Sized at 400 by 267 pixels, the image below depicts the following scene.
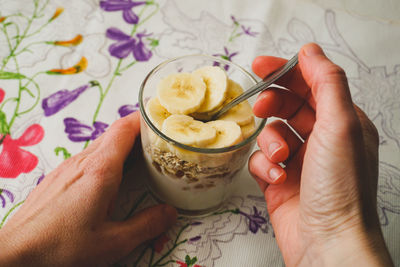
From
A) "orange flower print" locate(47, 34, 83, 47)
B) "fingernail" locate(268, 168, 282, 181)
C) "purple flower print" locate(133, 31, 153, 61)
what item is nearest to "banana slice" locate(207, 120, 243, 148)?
"fingernail" locate(268, 168, 282, 181)

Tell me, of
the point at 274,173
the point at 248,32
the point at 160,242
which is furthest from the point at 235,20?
the point at 160,242

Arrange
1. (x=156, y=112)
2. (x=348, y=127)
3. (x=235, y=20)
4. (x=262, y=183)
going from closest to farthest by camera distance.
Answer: (x=348, y=127)
(x=156, y=112)
(x=262, y=183)
(x=235, y=20)

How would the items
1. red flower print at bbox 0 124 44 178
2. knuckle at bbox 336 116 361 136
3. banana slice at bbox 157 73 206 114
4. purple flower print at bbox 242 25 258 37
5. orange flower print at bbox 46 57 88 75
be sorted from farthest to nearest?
purple flower print at bbox 242 25 258 37 → orange flower print at bbox 46 57 88 75 → red flower print at bbox 0 124 44 178 → banana slice at bbox 157 73 206 114 → knuckle at bbox 336 116 361 136

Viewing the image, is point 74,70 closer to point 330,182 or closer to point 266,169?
point 266,169

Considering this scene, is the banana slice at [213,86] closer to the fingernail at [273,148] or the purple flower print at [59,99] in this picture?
the fingernail at [273,148]

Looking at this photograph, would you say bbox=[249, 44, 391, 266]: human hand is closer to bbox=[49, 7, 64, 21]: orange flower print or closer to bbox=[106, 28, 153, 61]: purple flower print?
bbox=[106, 28, 153, 61]: purple flower print
